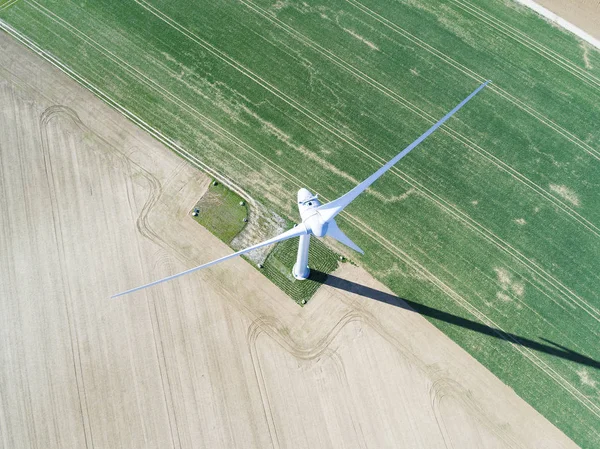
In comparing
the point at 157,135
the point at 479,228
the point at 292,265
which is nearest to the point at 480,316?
the point at 479,228

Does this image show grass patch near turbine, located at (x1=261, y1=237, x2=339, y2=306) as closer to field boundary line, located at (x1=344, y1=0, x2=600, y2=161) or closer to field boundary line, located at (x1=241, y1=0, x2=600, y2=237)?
field boundary line, located at (x1=241, y1=0, x2=600, y2=237)

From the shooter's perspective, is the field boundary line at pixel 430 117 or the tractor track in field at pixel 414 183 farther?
the field boundary line at pixel 430 117

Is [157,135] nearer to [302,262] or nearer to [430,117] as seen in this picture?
[302,262]

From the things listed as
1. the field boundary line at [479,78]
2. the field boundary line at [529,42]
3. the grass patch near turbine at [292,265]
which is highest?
the field boundary line at [529,42]

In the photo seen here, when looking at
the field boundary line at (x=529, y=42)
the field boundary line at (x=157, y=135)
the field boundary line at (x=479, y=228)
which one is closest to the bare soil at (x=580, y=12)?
the field boundary line at (x=529, y=42)

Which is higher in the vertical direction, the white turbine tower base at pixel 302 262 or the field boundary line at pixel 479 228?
the field boundary line at pixel 479 228

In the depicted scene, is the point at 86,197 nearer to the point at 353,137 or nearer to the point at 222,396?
the point at 222,396

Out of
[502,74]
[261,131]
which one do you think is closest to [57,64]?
[261,131]

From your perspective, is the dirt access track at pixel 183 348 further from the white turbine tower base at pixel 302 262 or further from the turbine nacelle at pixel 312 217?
the turbine nacelle at pixel 312 217
